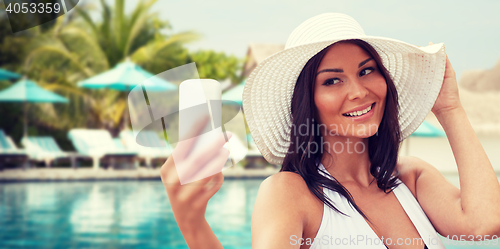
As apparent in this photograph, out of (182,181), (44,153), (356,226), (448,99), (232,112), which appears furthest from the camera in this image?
(44,153)

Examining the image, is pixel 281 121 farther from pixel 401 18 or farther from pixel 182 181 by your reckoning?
pixel 401 18

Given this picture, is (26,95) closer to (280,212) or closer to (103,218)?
(103,218)

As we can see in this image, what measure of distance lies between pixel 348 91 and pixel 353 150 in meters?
0.28

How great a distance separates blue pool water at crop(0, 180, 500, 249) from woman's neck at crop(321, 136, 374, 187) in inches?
147

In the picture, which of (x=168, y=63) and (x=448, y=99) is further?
(x=168, y=63)

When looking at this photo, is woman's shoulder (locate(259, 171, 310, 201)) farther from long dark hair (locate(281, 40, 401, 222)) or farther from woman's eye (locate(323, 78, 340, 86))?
woman's eye (locate(323, 78, 340, 86))

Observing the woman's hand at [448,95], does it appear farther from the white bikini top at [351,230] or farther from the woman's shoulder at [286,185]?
the woman's shoulder at [286,185]

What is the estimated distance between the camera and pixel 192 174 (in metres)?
0.89

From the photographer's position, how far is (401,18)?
4781 centimetres

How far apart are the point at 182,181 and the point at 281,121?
0.86 m

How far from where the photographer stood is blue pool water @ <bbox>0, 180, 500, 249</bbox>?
5.27m

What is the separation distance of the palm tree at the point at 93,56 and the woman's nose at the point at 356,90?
14048mm

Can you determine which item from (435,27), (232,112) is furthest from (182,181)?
(435,27)

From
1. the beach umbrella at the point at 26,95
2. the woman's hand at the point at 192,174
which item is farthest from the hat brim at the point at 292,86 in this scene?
the beach umbrella at the point at 26,95
